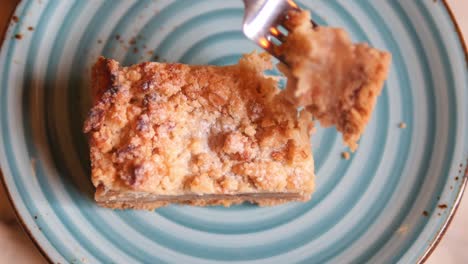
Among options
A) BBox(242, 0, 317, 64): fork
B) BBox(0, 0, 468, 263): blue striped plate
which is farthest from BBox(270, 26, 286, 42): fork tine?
BBox(0, 0, 468, 263): blue striped plate

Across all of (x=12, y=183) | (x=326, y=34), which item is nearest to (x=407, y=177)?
(x=326, y=34)

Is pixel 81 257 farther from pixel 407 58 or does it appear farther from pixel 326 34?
pixel 407 58

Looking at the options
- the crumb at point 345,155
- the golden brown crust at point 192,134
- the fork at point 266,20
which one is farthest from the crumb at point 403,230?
the fork at point 266,20

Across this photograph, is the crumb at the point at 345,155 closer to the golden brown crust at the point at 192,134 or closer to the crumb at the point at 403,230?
the crumb at the point at 403,230

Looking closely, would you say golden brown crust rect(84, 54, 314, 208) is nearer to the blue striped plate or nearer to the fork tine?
the fork tine

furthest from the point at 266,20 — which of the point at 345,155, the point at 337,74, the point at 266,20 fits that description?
the point at 345,155

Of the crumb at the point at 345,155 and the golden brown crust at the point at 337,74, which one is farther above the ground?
the golden brown crust at the point at 337,74
